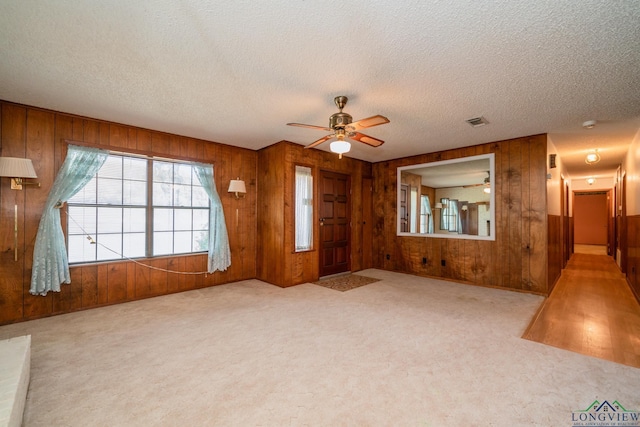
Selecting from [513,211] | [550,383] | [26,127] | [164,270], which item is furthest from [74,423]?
[513,211]

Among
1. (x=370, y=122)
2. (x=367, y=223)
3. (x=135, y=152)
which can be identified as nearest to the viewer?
(x=370, y=122)

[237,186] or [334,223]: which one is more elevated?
[237,186]

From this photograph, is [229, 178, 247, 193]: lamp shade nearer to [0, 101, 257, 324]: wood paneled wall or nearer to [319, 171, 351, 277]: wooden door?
[0, 101, 257, 324]: wood paneled wall

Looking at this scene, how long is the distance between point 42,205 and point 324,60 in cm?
382

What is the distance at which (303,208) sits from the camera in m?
5.12

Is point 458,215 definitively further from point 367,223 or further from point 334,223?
point 334,223

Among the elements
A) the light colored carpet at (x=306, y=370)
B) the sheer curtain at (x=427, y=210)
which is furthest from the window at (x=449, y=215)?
the light colored carpet at (x=306, y=370)

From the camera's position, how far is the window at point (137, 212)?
3697mm

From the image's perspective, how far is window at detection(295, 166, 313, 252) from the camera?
5055 millimetres

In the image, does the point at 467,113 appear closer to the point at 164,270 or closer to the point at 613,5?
the point at 613,5

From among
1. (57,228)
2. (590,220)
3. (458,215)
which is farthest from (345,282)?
(590,220)

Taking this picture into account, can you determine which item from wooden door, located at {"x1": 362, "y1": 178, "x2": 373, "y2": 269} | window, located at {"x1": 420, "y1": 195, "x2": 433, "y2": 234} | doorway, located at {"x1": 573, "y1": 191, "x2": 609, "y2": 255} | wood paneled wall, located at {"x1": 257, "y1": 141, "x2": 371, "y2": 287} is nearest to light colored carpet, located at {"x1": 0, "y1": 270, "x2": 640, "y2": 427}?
wood paneled wall, located at {"x1": 257, "y1": 141, "x2": 371, "y2": 287}

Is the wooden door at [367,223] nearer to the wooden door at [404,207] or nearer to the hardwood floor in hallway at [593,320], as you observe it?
the wooden door at [404,207]

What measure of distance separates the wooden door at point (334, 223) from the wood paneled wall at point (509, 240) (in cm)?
158
